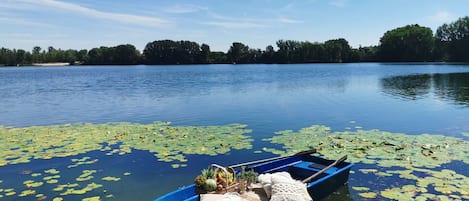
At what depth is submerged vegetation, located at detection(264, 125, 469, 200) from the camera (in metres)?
9.98

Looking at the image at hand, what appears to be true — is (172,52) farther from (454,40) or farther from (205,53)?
(454,40)

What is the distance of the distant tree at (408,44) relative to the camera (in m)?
132

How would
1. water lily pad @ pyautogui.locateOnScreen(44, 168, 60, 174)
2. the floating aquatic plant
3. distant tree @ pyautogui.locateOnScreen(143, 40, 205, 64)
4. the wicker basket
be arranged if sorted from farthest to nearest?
distant tree @ pyautogui.locateOnScreen(143, 40, 205, 64)
the floating aquatic plant
water lily pad @ pyautogui.locateOnScreen(44, 168, 60, 174)
the wicker basket

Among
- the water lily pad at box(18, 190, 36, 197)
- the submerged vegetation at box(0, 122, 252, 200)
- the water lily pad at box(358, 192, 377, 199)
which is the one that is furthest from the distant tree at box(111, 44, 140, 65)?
the water lily pad at box(358, 192, 377, 199)

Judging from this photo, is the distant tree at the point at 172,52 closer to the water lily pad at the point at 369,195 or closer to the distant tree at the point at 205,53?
the distant tree at the point at 205,53

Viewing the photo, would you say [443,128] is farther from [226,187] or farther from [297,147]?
[226,187]

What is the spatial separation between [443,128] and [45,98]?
33.7 metres

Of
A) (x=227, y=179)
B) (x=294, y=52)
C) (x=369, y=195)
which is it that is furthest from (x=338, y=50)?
(x=227, y=179)

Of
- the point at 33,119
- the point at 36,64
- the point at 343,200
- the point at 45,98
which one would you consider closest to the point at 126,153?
the point at 343,200

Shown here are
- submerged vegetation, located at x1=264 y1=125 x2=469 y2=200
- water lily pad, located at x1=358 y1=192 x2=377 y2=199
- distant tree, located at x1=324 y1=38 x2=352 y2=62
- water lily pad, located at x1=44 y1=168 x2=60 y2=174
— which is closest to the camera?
water lily pad, located at x1=358 y1=192 x2=377 y2=199

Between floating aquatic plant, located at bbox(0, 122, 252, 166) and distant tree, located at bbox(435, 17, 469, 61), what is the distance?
13141 centimetres

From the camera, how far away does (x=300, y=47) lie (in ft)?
516

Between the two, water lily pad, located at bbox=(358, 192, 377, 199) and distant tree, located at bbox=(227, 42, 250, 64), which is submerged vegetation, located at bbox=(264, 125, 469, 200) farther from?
distant tree, located at bbox=(227, 42, 250, 64)

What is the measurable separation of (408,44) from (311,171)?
139342 mm
